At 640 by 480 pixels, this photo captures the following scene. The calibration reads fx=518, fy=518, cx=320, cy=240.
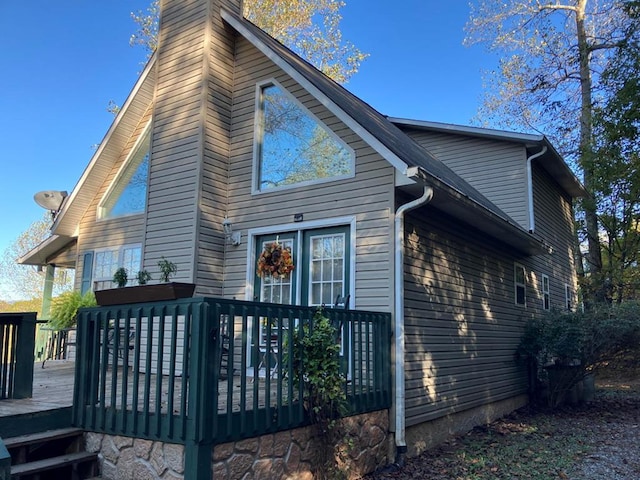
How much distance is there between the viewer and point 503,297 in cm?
886

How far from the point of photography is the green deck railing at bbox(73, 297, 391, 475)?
11.6 feet

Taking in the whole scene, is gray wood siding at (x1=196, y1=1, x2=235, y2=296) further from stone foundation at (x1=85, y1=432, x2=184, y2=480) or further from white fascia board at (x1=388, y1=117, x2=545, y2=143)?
white fascia board at (x1=388, y1=117, x2=545, y2=143)

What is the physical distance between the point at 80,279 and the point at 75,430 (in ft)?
19.4

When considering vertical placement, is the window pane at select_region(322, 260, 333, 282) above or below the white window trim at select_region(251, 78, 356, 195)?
below

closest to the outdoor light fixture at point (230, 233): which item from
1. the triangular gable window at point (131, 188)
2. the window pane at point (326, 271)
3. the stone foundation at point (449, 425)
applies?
the window pane at point (326, 271)

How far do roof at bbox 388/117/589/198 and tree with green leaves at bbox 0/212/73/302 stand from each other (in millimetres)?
22115

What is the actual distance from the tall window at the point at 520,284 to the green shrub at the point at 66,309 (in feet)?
23.9

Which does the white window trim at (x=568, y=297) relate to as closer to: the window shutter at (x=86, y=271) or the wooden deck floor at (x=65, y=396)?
the wooden deck floor at (x=65, y=396)

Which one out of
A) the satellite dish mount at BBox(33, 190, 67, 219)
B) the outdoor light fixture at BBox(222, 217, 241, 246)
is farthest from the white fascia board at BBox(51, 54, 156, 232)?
the outdoor light fixture at BBox(222, 217, 241, 246)

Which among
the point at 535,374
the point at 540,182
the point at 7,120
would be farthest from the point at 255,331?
the point at 7,120

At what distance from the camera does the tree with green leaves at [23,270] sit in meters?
26.9

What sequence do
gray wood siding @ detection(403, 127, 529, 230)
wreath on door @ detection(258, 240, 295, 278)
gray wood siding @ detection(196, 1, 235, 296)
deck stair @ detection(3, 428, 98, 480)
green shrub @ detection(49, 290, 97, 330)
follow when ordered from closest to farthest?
deck stair @ detection(3, 428, 98, 480) → wreath on door @ detection(258, 240, 295, 278) → gray wood siding @ detection(196, 1, 235, 296) → green shrub @ detection(49, 290, 97, 330) → gray wood siding @ detection(403, 127, 529, 230)

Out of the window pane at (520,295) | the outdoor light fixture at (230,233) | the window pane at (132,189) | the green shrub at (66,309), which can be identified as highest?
the window pane at (132,189)

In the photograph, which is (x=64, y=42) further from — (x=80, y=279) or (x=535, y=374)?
(x=535, y=374)
